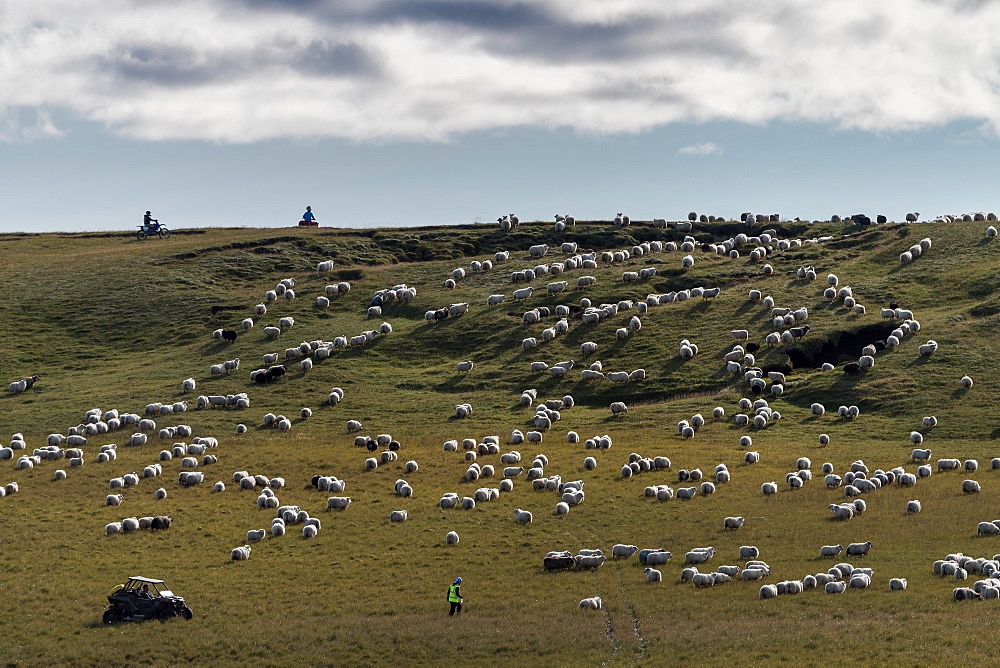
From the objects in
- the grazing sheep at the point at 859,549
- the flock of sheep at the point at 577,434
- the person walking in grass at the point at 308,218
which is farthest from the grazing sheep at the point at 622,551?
the person walking in grass at the point at 308,218

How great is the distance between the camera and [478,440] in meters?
71.2

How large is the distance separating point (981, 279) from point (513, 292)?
43.5 m

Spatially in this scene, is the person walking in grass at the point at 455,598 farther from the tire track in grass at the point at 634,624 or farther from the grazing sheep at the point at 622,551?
the grazing sheep at the point at 622,551

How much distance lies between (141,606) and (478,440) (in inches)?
1277

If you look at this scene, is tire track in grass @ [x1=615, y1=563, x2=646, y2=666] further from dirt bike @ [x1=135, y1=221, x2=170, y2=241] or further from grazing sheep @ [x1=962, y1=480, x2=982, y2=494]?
dirt bike @ [x1=135, y1=221, x2=170, y2=241]

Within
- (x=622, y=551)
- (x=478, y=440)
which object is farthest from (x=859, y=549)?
(x=478, y=440)

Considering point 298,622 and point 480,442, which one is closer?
point 298,622

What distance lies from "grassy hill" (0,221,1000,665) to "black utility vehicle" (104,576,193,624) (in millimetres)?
796

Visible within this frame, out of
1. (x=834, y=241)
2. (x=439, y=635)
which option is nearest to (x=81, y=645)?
(x=439, y=635)

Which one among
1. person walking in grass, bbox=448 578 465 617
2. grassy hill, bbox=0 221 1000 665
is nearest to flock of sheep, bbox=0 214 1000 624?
grassy hill, bbox=0 221 1000 665

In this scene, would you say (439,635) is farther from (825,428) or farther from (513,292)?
(513,292)

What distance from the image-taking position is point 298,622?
40.8 meters

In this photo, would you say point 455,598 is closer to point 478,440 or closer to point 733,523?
point 733,523

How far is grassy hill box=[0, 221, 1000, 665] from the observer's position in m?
38.5
